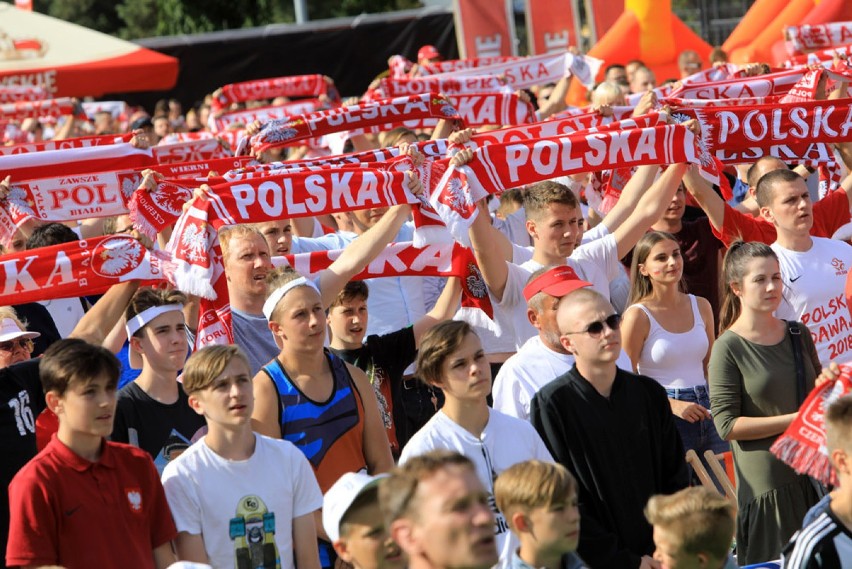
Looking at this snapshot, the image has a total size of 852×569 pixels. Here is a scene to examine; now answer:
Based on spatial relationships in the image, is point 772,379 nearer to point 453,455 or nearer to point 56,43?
point 453,455

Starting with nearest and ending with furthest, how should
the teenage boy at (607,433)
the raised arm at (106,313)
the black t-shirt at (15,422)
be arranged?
the teenage boy at (607,433), the black t-shirt at (15,422), the raised arm at (106,313)

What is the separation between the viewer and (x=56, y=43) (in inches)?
683

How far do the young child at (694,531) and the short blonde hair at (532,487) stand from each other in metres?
0.30

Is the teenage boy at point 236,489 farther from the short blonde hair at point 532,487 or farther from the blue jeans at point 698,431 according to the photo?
the blue jeans at point 698,431

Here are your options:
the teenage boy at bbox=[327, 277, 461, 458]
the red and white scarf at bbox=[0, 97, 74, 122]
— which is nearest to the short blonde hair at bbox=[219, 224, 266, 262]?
the teenage boy at bbox=[327, 277, 461, 458]

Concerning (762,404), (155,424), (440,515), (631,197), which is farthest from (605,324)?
(631,197)

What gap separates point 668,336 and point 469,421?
206 centimetres

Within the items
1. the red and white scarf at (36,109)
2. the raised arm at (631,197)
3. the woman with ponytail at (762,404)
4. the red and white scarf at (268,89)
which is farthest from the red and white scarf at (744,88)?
the red and white scarf at (268,89)

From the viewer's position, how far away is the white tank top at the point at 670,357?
6.65 metres

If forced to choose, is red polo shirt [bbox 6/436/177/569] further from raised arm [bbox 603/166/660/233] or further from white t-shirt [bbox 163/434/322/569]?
raised arm [bbox 603/166/660/233]

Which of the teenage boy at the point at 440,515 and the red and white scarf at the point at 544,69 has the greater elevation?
the red and white scarf at the point at 544,69

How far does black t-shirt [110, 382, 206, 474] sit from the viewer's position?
5332 mm

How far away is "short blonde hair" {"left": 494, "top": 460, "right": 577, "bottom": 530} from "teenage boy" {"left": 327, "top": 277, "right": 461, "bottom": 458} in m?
2.00

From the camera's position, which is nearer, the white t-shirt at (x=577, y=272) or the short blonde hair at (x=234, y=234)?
the short blonde hair at (x=234, y=234)
